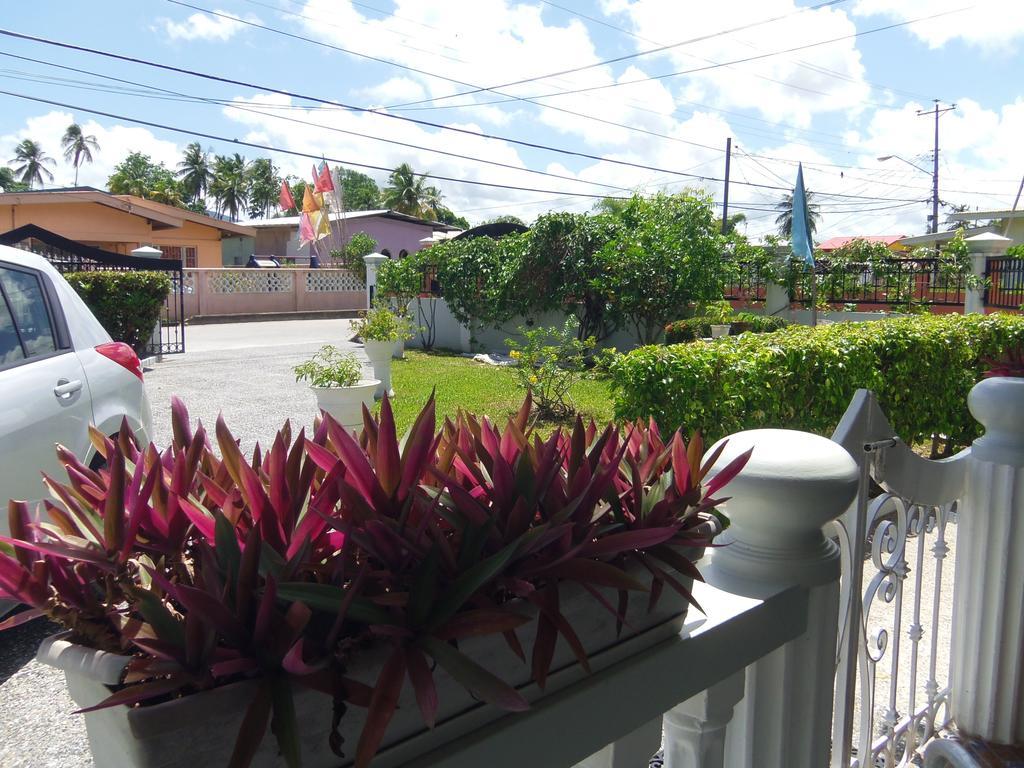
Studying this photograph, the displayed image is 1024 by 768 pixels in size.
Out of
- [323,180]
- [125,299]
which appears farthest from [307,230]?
[125,299]

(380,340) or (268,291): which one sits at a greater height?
(268,291)

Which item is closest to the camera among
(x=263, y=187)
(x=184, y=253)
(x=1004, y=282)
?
(x=1004, y=282)

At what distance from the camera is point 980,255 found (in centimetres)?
1252

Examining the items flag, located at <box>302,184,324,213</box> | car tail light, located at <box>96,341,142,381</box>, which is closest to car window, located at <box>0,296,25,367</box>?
car tail light, located at <box>96,341,142,381</box>

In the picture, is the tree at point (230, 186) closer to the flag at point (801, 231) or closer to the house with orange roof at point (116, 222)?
the house with orange roof at point (116, 222)

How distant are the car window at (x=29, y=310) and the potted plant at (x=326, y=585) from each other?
10.3 feet

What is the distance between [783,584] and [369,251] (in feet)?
93.2

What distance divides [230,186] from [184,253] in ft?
132

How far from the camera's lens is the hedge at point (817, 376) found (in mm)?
5133

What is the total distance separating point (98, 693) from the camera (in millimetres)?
677

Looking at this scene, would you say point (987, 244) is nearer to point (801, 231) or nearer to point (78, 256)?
point (801, 231)

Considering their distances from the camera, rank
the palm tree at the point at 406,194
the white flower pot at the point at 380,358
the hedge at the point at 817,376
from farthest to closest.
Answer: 1. the palm tree at the point at 406,194
2. the white flower pot at the point at 380,358
3. the hedge at the point at 817,376

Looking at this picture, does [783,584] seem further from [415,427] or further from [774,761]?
[415,427]

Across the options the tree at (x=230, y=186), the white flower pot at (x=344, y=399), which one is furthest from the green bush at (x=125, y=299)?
the tree at (x=230, y=186)
